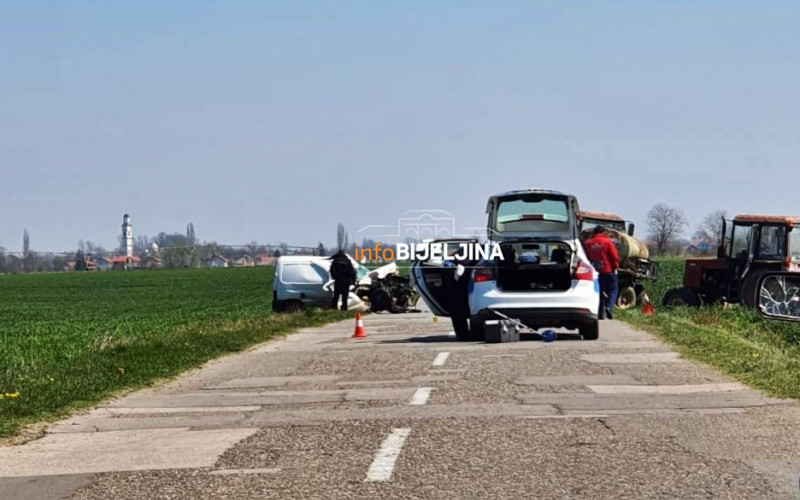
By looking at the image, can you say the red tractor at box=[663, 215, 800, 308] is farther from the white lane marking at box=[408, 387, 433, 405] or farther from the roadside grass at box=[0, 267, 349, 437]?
the white lane marking at box=[408, 387, 433, 405]

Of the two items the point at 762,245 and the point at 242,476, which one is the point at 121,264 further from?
the point at 242,476

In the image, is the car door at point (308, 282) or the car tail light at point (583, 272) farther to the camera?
the car door at point (308, 282)

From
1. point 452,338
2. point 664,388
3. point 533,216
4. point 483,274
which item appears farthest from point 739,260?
point 664,388

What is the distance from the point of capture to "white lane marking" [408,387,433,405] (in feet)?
41.1

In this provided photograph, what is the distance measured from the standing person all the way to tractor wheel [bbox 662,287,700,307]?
30.4ft

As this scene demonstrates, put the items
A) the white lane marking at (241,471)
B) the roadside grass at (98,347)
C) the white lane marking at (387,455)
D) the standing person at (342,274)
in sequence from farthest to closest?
the standing person at (342,274) < the roadside grass at (98,347) < the white lane marking at (241,471) < the white lane marking at (387,455)

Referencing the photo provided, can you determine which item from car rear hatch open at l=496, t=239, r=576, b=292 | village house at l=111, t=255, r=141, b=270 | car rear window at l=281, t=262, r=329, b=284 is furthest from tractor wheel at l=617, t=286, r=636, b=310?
village house at l=111, t=255, r=141, b=270

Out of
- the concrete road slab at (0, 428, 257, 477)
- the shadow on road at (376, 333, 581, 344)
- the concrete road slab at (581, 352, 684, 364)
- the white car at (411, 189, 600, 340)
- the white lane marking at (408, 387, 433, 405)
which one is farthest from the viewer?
the shadow on road at (376, 333, 581, 344)

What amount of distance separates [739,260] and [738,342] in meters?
15.3

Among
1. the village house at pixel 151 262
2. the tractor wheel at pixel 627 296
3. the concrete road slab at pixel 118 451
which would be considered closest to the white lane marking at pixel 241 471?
the concrete road slab at pixel 118 451

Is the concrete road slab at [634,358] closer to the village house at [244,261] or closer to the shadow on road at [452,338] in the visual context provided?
the shadow on road at [452,338]

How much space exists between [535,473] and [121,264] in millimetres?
144484

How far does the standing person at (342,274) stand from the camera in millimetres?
34938

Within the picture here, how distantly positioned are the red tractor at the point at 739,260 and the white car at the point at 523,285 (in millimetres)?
9957
